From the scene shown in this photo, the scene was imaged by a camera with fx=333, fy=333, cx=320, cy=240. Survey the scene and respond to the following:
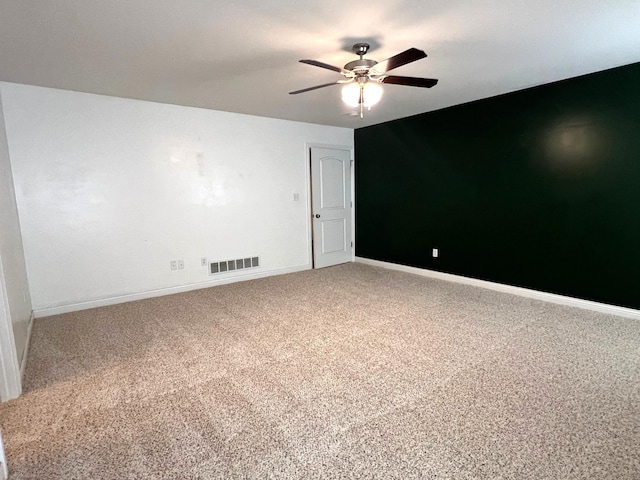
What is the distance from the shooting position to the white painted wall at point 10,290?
2082 mm

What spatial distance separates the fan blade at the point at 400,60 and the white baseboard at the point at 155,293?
3397 millimetres

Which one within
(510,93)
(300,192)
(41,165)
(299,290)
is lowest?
(299,290)

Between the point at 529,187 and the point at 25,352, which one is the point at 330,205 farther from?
the point at 25,352

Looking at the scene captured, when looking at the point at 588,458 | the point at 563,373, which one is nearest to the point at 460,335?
the point at 563,373

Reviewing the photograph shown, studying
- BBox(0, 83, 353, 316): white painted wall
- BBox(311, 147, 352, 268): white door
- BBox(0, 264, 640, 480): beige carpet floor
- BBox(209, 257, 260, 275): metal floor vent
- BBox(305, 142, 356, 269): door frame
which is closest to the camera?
BBox(0, 264, 640, 480): beige carpet floor

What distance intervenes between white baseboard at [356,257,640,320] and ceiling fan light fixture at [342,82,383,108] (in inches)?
115

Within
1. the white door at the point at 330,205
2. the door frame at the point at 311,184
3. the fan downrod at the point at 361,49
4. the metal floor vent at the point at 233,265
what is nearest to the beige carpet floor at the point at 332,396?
the metal floor vent at the point at 233,265

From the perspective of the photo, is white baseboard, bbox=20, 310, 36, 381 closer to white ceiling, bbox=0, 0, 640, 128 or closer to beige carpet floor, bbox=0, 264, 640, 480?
beige carpet floor, bbox=0, 264, 640, 480

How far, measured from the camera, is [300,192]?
17.7ft

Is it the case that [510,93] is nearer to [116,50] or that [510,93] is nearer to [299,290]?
[299,290]

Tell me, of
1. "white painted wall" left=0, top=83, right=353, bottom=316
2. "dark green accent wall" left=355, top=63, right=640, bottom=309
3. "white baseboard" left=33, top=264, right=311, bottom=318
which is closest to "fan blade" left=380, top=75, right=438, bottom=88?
"dark green accent wall" left=355, top=63, right=640, bottom=309

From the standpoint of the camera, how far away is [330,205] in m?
5.75

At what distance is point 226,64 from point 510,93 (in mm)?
3224

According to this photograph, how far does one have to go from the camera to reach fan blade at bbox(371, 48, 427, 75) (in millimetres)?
1948
